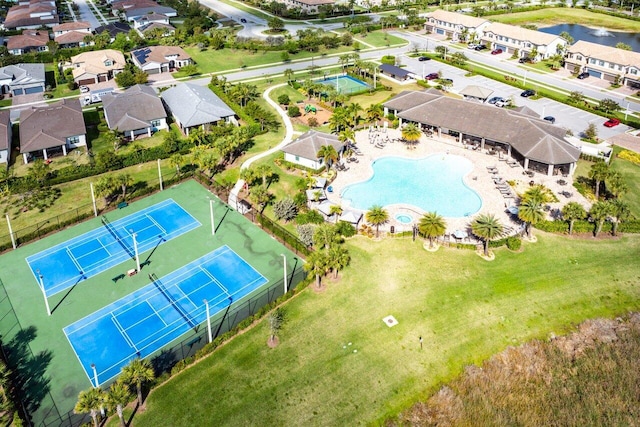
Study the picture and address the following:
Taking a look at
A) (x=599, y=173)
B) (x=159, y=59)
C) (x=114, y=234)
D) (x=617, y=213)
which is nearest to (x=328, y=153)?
(x=114, y=234)

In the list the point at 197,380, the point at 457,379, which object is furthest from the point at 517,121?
the point at 197,380

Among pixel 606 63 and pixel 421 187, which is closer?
pixel 421 187

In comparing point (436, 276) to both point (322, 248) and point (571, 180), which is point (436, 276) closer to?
point (322, 248)

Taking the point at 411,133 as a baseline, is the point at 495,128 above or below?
above

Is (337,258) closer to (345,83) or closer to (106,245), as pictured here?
(106,245)

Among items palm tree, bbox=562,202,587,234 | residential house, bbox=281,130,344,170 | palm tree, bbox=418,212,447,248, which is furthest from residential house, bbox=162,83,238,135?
palm tree, bbox=562,202,587,234

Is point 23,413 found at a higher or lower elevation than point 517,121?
lower

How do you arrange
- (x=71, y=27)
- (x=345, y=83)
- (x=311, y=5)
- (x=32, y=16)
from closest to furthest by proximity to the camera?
(x=345, y=83), (x=71, y=27), (x=32, y=16), (x=311, y=5)
